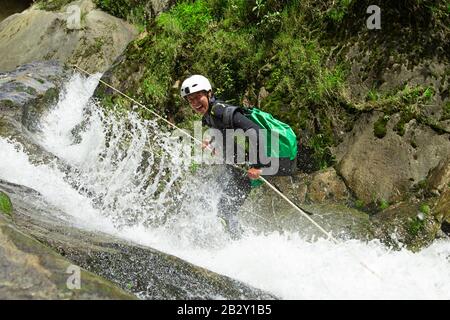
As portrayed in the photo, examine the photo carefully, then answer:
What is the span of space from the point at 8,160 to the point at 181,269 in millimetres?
5265

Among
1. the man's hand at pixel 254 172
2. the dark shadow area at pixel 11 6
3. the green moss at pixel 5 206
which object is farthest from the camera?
the dark shadow area at pixel 11 6

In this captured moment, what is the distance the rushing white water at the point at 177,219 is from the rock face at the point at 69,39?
4287 mm

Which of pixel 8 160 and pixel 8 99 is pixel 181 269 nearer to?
pixel 8 160

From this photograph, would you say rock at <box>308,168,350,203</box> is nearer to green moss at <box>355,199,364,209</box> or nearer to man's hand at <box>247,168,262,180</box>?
green moss at <box>355,199,364,209</box>

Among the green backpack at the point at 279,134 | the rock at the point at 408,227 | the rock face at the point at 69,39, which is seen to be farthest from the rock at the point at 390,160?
the rock face at the point at 69,39

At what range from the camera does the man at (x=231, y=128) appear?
208 inches

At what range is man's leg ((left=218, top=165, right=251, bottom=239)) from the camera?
621 centimetres

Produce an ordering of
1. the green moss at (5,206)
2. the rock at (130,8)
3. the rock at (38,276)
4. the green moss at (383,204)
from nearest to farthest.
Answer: the rock at (38,276) → the green moss at (5,206) → the green moss at (383,204) → the rock at (130,8)

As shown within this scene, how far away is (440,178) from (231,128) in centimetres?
300

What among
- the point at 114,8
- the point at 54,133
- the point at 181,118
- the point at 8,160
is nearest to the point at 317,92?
the point at 181,118

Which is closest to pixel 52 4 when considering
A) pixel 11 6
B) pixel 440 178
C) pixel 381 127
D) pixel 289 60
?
pixel 11 6

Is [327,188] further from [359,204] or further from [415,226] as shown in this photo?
[415,226]

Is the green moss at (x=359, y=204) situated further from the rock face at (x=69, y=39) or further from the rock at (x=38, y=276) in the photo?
the rock face at (x=69, y=39)

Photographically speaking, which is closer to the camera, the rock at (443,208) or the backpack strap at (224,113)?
the backpack strap at (224,113)
